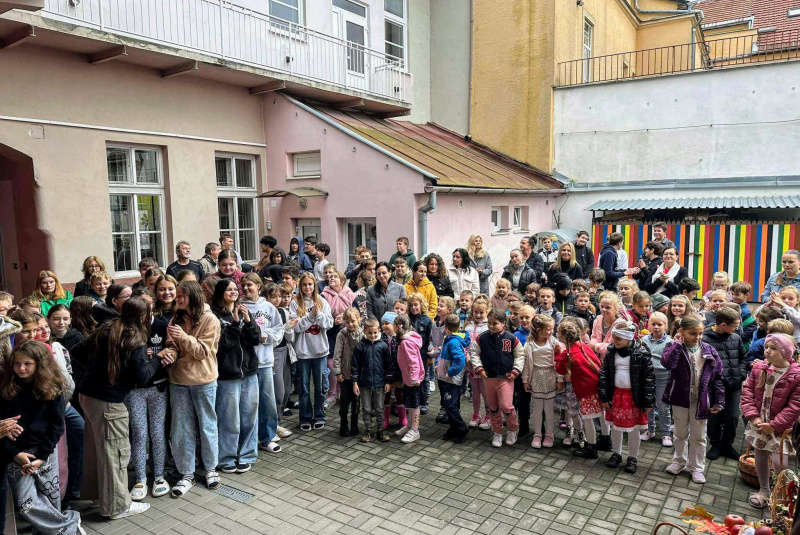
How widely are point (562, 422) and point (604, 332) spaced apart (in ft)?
3.88

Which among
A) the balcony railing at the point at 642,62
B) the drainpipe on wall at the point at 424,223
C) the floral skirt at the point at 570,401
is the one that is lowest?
the floral skirt at the point at 570,401

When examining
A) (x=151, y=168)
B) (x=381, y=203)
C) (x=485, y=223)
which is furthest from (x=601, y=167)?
(x=151, y=168)

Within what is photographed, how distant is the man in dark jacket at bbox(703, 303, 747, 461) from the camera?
18.1 feet

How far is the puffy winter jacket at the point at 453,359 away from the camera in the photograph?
605cm

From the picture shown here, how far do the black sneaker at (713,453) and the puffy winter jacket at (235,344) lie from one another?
471cm

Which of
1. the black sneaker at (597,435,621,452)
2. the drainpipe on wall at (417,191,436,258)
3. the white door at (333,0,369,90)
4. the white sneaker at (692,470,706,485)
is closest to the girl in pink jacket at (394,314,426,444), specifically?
the black sneaker at (597,435,621,452)

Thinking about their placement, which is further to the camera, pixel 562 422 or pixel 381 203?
pixel 381 203

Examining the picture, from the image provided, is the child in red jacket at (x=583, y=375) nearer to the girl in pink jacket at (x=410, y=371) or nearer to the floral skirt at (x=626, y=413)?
the floral skirt at (x=626, y=413)

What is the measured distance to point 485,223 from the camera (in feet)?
45.1

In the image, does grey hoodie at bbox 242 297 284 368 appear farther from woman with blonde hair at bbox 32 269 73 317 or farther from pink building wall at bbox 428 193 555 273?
pink building wall at bbox 428 193 555 273

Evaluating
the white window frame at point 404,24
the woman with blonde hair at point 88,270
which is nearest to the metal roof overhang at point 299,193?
the woman with blonde hair at point 88,270

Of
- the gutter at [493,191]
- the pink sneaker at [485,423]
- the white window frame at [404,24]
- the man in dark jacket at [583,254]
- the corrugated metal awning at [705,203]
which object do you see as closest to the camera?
the pink sneaker at [485,423]

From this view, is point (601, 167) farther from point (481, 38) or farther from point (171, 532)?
point (171, 532)

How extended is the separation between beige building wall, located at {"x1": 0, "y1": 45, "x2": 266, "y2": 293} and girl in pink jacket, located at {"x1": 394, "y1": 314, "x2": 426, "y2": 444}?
19.8 ft
